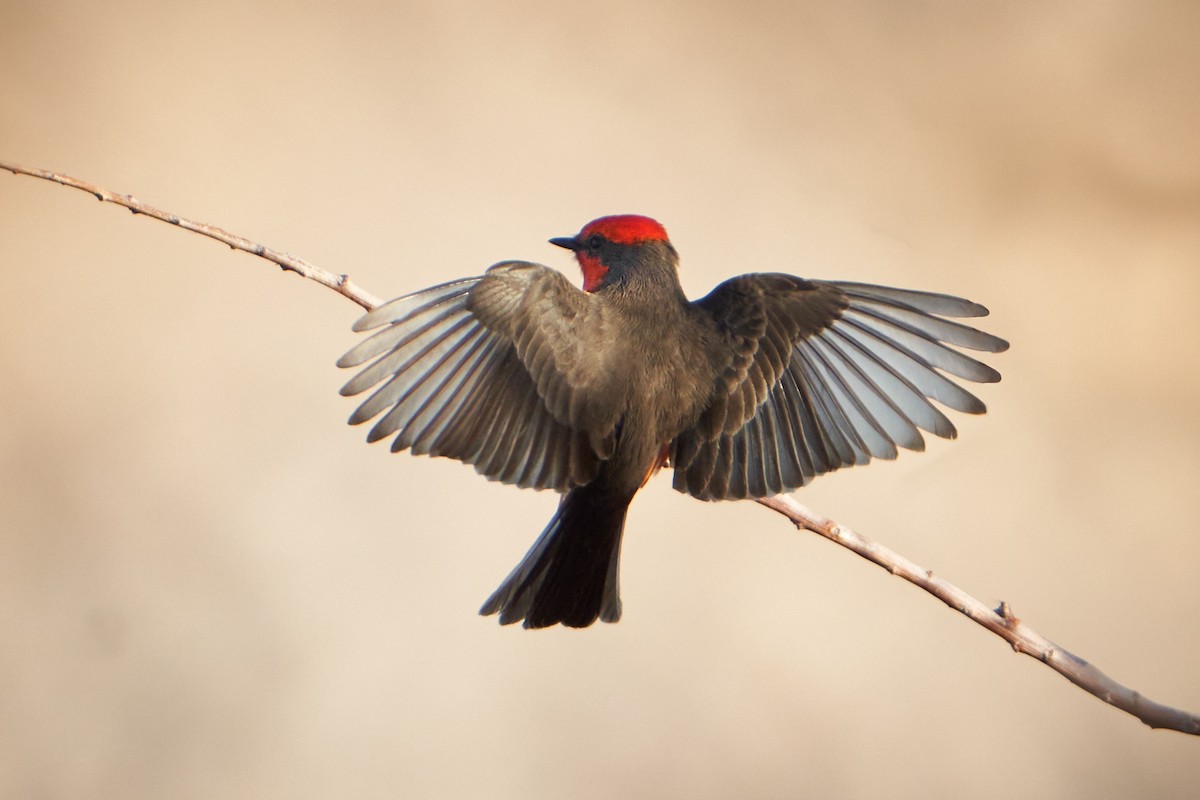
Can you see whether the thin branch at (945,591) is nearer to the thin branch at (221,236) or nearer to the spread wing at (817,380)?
the thin branch at (221,236)

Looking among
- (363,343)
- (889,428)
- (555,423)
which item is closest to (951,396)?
(889,428)

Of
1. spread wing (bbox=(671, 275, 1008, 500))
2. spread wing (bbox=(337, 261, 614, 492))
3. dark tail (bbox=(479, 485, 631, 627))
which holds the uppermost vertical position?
spread wing (bbox=(671, 275, 1008, 500))

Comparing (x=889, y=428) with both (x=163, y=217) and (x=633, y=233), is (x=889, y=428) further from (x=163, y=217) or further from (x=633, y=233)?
(x=163, y=217)

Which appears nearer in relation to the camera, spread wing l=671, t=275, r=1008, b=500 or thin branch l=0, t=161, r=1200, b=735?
thin branch l=0, t=161, r=1200, b=735

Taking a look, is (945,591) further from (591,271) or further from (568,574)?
(591,271)

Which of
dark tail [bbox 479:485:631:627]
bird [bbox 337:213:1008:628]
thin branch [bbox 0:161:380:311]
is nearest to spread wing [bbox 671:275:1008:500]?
bird [bbox 337:213:1008:628]

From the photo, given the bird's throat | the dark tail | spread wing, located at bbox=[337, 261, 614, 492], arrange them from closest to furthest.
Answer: spread wing, located at bbox=[337, 261, 614, 492] → the dark tail → the bird's throat

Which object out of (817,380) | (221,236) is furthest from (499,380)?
(817,380)

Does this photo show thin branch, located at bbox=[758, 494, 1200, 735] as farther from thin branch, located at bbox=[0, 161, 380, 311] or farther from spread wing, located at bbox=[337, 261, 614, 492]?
thin branch, located at bbox=[0, 161, 380, 311]
